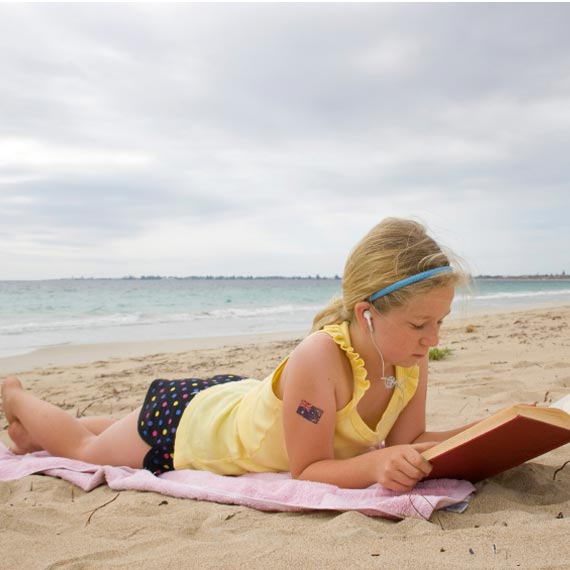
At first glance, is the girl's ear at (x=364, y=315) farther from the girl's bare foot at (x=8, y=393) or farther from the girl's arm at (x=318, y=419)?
the girl's bare foot at (x=8, y=393)

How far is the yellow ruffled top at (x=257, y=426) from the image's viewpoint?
2574 millimetres

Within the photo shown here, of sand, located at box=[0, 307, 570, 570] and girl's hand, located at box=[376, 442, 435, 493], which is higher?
girl's hand, located at box=[376, 442, 435, 493]

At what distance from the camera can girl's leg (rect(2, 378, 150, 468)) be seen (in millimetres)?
3104

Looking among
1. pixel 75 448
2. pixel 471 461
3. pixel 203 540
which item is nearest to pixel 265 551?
pixel 203 540

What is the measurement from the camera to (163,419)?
3.04 metres

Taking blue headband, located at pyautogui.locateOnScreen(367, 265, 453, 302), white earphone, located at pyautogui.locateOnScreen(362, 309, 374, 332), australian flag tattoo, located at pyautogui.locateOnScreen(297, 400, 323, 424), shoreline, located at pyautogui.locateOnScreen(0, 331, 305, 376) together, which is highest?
blue headband, located at pyautogui.locateOnScreen(367, 265, 453, 302)

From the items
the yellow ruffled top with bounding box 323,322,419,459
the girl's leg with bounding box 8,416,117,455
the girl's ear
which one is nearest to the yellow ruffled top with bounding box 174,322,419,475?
the yellow ruffled top with bounding box 323,322,419,459

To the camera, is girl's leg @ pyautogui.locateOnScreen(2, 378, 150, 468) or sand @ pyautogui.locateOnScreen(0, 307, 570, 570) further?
girl's leg @ pyautogui.locateOnScreen(2, 378, 150, 468)

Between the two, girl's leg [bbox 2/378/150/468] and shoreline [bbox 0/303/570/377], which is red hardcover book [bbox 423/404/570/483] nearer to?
girl's leg [bbox 2/378/150/468]

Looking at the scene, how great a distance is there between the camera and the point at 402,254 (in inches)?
94.4

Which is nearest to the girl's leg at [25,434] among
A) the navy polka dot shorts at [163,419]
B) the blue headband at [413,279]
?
the navy polka dot shorts at [163,419]


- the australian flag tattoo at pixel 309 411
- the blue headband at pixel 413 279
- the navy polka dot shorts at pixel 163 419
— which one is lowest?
the navy polka dot shorts at pixel 163 419

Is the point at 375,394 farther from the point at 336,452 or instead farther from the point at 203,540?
the point at 203,540

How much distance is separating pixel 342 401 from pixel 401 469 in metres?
0.41
